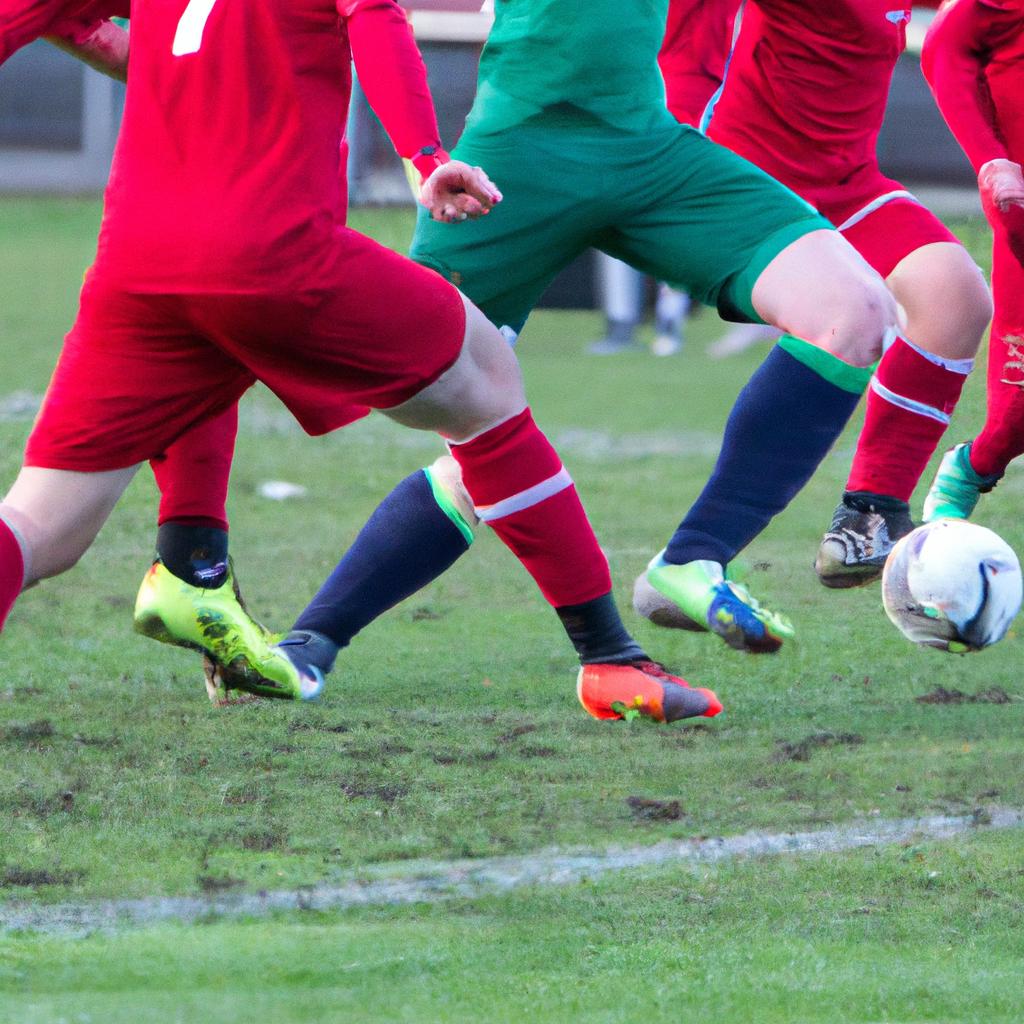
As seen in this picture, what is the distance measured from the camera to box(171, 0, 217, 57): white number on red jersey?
2.99 meters

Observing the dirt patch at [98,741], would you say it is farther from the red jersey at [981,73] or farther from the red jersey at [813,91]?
the red jersey at [981,73]

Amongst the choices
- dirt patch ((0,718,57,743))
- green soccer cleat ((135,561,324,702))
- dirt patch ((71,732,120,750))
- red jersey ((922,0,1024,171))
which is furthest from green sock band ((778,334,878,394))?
dirt patch ((0,718,57,743))

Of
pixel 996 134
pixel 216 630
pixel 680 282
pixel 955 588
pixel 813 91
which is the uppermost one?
pixel 813 91

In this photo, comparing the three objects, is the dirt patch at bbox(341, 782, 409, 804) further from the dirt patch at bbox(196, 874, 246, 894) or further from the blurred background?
the blurred background

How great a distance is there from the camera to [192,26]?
2.99 meters

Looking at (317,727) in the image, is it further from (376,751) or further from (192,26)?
(192,26)

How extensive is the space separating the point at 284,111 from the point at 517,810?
4.31 ft

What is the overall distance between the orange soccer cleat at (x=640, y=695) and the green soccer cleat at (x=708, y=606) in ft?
0.57

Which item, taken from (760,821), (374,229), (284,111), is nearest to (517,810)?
(760,821)

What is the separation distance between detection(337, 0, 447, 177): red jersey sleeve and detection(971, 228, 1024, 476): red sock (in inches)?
80.5

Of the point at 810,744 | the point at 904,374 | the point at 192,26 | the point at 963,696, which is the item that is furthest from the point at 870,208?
the point at 192,26

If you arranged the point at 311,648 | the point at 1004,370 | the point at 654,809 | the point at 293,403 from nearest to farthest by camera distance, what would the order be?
the point at 293,403
the point at 654,809
the point at 311,648
the point at 1004,370

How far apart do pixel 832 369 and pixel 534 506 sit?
833 millimetres

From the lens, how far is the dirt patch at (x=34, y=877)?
2.89 m
